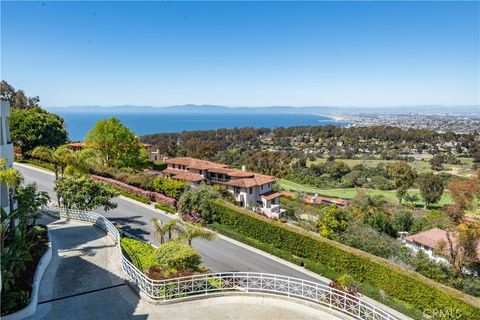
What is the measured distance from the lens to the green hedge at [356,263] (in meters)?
20.2

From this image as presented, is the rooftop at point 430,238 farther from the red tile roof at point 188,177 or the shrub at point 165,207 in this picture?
the red tile roof at point 188,177

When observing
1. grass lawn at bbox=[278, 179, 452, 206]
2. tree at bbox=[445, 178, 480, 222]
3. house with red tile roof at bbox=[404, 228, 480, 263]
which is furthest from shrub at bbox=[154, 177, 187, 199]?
grass lawn at bbox=[278, 179, 452, 206]

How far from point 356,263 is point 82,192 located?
20.4 m

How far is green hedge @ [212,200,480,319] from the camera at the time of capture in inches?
797

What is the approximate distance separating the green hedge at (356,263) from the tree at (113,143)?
20.2 meters

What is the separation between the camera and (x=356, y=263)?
25484mm

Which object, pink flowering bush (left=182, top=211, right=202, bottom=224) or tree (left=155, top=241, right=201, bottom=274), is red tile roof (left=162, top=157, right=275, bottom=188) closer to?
pink flowering bush (left=182, top=211, right=202, bottom=224)

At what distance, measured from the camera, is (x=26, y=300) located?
1393 cm

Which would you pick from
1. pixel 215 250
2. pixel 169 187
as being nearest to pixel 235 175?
pixel 169 187

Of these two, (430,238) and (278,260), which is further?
(430,238)

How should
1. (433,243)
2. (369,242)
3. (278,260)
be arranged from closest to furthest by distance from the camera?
(278,260)
(369,242)
(433,243)

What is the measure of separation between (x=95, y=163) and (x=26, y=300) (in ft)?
110

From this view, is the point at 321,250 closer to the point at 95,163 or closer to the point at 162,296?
the point at 162,296

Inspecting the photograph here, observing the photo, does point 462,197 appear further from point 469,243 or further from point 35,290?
point 35,290
